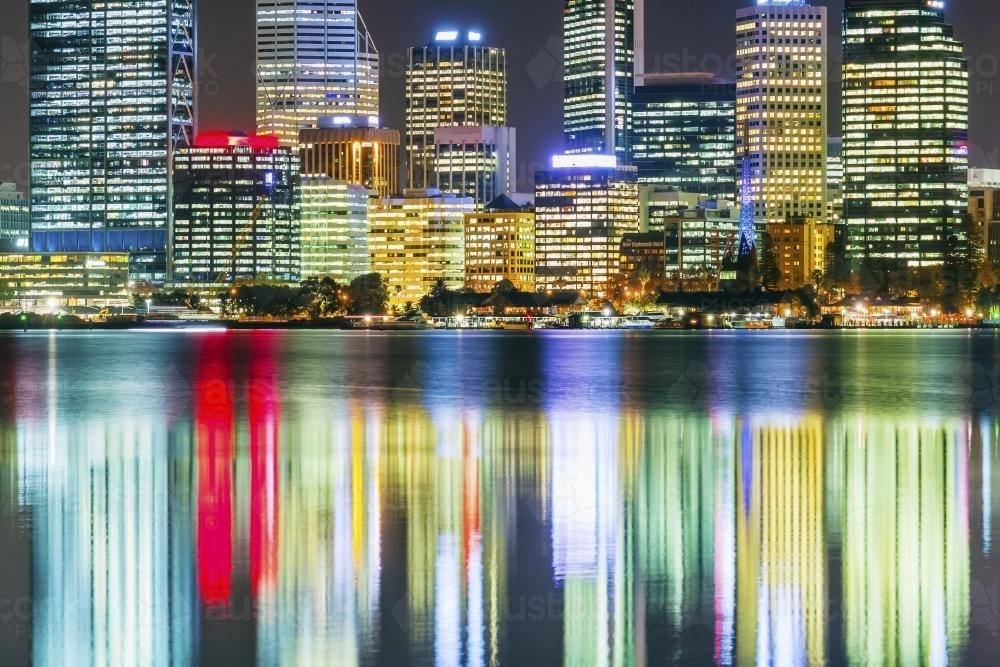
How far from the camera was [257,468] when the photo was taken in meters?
37.0

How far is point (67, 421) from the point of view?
5328 cm

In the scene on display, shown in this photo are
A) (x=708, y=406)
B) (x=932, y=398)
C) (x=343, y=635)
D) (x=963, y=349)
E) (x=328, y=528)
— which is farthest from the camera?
(x=963, y=349)

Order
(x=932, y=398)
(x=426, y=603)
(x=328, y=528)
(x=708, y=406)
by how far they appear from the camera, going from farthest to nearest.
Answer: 1. (x=932, y=398)
2. (x=708, y=406)
3. (x=328, y=528)
4. (x=426, y=603)

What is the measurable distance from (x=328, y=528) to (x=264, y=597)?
576cm

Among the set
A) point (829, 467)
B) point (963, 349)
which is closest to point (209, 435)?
point (829, 467)

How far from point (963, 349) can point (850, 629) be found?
4596 inches

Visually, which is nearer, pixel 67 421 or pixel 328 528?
pixel 328 528

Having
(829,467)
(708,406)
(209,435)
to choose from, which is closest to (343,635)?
(829,467)

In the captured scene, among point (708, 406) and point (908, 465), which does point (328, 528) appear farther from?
point (708, 406)

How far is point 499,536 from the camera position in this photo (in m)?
26.4

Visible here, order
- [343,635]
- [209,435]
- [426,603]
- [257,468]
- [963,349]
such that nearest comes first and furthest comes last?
1. [343,635]
2. [426,603]
3. [257,468]
4. [209,435]
5. [963,349]

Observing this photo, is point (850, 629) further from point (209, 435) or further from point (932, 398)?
point (932, 398)

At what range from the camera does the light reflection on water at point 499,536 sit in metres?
19.3

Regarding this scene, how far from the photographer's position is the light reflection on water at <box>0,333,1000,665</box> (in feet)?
63.5
